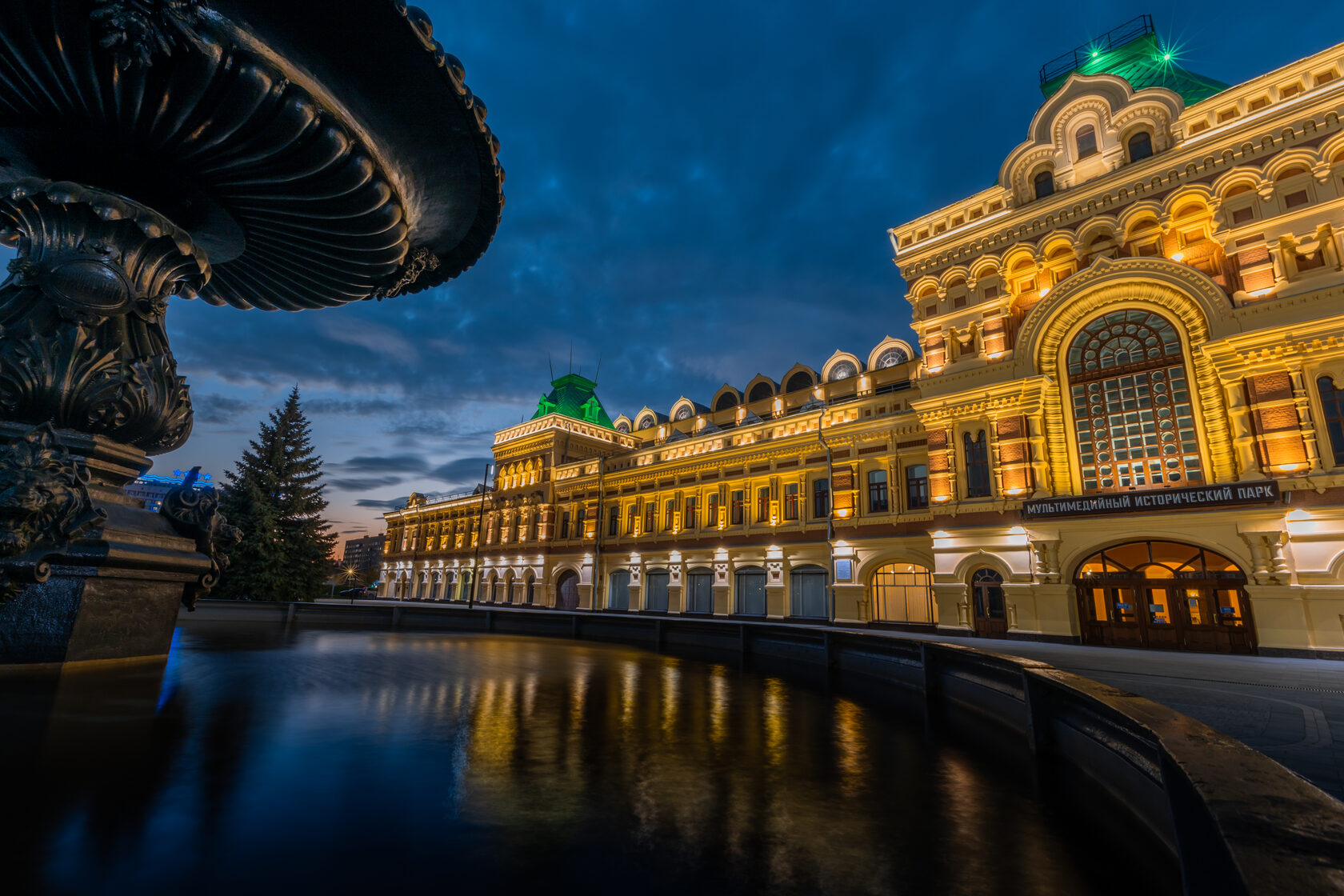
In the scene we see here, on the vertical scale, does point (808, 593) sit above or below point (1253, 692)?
above

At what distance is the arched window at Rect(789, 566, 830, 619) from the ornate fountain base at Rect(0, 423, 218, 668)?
22666mm

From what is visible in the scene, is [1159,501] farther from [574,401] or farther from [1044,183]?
[574,401]

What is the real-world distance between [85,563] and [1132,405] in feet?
76.0

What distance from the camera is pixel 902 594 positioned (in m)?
23.1

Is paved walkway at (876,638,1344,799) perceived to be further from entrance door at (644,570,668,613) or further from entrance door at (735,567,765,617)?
entrance door at (644,570,668,613)

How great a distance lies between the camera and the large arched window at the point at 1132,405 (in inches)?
680

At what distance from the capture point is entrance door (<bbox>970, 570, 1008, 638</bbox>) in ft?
62.6

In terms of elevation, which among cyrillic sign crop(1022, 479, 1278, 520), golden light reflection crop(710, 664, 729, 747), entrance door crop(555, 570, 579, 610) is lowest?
golden light reflection crop(710, 664, 729, 747)

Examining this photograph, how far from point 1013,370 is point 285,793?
2187 cm

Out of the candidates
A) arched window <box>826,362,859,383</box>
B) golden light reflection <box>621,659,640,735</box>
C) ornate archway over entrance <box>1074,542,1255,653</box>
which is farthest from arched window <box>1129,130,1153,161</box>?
golden light reflection <box>621,659,640,735</box>

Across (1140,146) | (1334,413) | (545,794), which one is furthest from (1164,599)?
(545,794)

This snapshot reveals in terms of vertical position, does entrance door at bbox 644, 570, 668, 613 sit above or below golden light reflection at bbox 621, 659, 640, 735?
above

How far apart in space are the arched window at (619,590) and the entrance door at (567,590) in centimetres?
339

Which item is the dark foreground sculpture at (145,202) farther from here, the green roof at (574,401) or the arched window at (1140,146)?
the green roof at (574,401)
